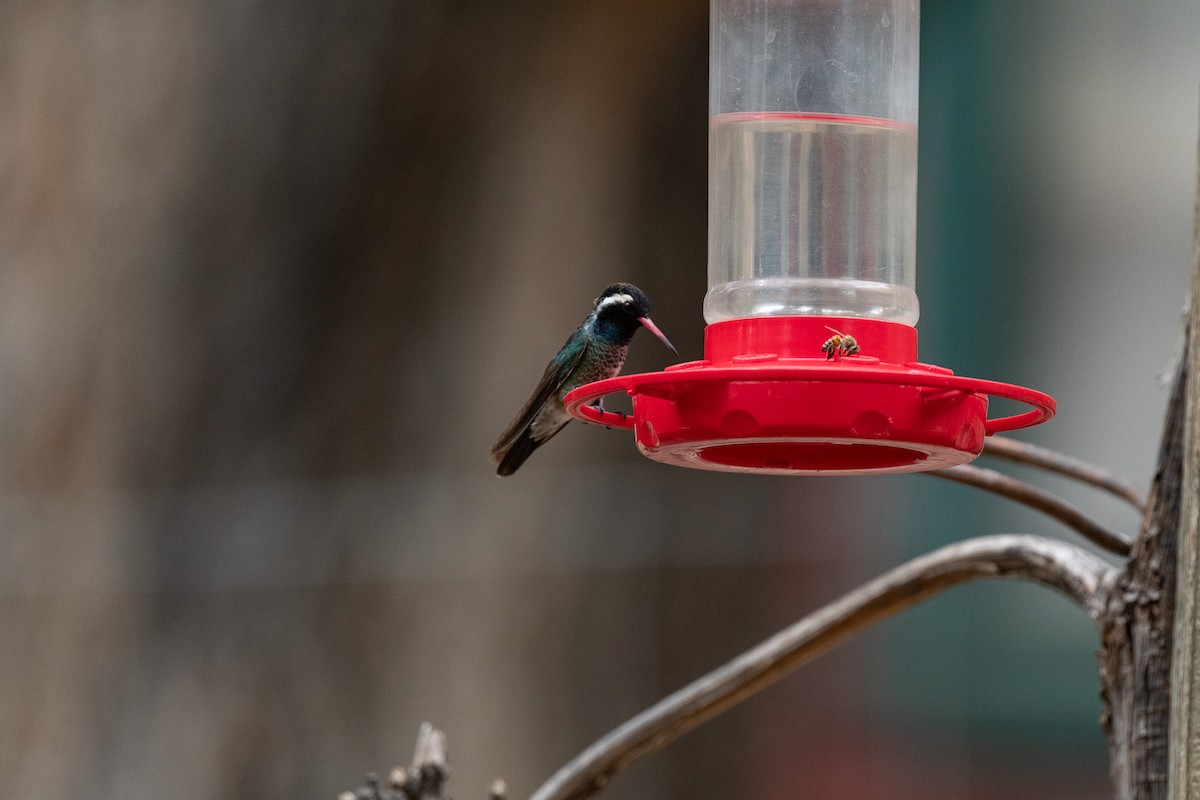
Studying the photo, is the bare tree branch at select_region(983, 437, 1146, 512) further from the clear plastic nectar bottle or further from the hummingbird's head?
the hummingbird's head

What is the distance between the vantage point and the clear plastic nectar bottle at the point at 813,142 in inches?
93.0

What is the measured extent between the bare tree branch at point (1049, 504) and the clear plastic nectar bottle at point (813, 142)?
32 centimetres

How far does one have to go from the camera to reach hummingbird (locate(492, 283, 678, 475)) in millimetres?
2941

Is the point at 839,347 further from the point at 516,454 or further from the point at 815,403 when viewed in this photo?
the point at 516,454

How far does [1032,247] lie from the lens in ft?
16.0

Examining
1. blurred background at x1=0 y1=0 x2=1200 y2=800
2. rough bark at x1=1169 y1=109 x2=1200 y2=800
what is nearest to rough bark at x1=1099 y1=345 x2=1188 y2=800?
rough bark at x1=1169 y1=109 x2=1200 y2=800

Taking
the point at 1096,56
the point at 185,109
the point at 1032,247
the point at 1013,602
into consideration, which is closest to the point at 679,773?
the point at 1013,602

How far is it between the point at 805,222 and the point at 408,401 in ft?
11.9

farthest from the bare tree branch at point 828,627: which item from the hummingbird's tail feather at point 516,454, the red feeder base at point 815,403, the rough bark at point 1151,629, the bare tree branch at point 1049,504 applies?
the hummingbird's tail feather at point 516,454

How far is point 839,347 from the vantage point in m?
1.82

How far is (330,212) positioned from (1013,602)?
2.95 metres

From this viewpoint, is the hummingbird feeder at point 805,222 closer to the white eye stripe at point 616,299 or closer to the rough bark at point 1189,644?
the rough bark at point 1189,644

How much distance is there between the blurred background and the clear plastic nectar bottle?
8.26ft

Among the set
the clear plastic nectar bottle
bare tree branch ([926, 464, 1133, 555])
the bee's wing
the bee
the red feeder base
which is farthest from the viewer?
the bee's wing
